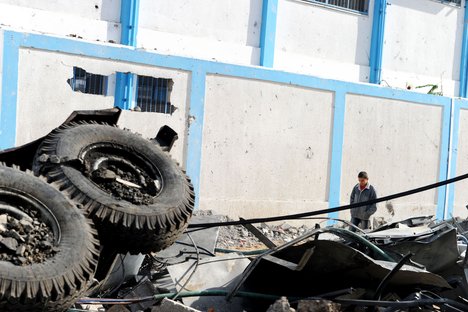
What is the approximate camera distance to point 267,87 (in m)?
14.2

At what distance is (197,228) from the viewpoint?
7297mm

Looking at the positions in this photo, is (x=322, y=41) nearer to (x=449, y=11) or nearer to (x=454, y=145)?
(x=449, y=11)

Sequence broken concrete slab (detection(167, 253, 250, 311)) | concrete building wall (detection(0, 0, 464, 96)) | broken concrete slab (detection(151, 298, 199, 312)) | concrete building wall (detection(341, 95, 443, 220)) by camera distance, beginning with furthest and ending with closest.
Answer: concrete building wall (detection(341, 95, 443, 220))
concrete building wall (detection(0, 0, 464, 96))
broken concrete slab (detection(167, 253, 250, 311))
broken concrete slab (detection(151, 298, 199, 312))

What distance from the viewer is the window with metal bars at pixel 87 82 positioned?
12148 mm

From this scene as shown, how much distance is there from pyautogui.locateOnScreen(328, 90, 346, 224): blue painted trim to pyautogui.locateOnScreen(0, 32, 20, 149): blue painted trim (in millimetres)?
6193

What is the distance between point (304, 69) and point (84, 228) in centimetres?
1059

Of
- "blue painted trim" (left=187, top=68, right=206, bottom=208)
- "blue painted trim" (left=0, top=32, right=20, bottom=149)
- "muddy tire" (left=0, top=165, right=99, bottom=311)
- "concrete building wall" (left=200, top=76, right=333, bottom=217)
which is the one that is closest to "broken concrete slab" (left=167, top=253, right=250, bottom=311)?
"muddy tire" (left=0, top=165, right=99, bottom=311)

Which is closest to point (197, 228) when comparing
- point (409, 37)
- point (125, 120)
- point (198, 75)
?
point (125, 120)

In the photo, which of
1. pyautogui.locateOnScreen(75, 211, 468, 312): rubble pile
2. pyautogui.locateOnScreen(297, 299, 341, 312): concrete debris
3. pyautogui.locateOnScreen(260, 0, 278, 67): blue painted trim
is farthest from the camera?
pyautogui.locateOnScreen(260, 0, 278, 67): blue painted trim

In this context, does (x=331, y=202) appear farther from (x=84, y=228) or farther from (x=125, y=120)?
(x=84, y=228)

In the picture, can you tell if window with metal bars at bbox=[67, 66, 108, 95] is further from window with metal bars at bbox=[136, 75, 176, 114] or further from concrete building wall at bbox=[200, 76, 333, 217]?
concrete building wall at bbox=[200, 76, 333, 217]

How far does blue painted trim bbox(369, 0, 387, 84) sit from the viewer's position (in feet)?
54.0

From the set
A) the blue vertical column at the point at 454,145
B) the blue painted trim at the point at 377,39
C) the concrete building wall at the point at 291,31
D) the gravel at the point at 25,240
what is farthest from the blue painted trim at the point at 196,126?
the gravel at the point at 25,240

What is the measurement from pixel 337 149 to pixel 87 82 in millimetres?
5254
